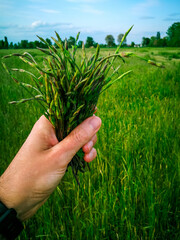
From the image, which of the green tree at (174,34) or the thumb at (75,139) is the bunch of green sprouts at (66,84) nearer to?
the thumb at (75,139)

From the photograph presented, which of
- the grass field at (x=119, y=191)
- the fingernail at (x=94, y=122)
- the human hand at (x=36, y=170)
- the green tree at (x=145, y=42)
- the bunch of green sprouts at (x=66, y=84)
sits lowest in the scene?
the grass field at (x=119, y=191)

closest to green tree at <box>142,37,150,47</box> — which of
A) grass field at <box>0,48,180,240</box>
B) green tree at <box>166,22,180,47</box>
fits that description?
green tree at <box>166,22,180,47</box>

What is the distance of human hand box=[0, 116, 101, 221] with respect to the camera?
0.96 m

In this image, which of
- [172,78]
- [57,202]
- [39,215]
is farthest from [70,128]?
[172,78]

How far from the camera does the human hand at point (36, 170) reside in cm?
96

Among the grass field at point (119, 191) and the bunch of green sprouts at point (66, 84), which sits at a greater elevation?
the bunch of green sprouts at point (66, 84)

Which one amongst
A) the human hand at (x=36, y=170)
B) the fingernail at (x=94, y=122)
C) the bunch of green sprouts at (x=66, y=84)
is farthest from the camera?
the fingernail at (x=94, y=122)

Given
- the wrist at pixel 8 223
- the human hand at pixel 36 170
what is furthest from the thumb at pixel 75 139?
the wrist at pixel 8 223

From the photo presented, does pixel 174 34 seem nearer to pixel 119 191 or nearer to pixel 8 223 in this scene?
pixel 119 191

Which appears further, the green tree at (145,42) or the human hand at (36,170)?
the green tree at (145,42)

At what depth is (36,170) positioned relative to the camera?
38.1 inches

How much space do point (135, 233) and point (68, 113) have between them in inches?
30.8

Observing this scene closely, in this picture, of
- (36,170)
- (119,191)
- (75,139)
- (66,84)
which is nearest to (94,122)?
(75,139)

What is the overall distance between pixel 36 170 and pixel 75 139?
258mm
